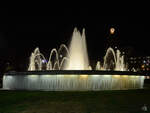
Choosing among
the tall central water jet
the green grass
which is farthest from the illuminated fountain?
the green grass

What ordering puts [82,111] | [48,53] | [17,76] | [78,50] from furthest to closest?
1. [48,53]
2. [78,50]
3. [17,76]
4. [82,111]

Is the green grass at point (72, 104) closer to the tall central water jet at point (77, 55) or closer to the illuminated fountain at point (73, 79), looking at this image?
the illuminated fountain at point (73, 79)

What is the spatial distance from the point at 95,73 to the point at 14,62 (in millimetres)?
44544

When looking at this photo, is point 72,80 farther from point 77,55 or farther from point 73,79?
point 77,55

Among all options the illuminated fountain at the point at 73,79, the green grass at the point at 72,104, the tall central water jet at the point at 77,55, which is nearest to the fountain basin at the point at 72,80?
the illuminated fountain at the point at 73,79

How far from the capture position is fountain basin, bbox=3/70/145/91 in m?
28.1

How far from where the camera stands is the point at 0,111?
45.1 ft

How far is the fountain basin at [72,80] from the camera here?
92.3 ft

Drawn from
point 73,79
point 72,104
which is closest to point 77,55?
point 73,79

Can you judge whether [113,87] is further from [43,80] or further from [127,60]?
[127,60]

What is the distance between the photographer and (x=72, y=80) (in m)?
28.2

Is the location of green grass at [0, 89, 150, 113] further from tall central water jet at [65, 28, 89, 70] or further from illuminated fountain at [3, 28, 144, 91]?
tall central water jet at [65, 28, 89, 70]

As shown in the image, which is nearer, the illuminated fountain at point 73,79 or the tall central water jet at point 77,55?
the illuminated fountain at point 73,79

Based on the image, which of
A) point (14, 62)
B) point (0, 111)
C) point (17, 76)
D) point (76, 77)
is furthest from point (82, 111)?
point (14, 62)
